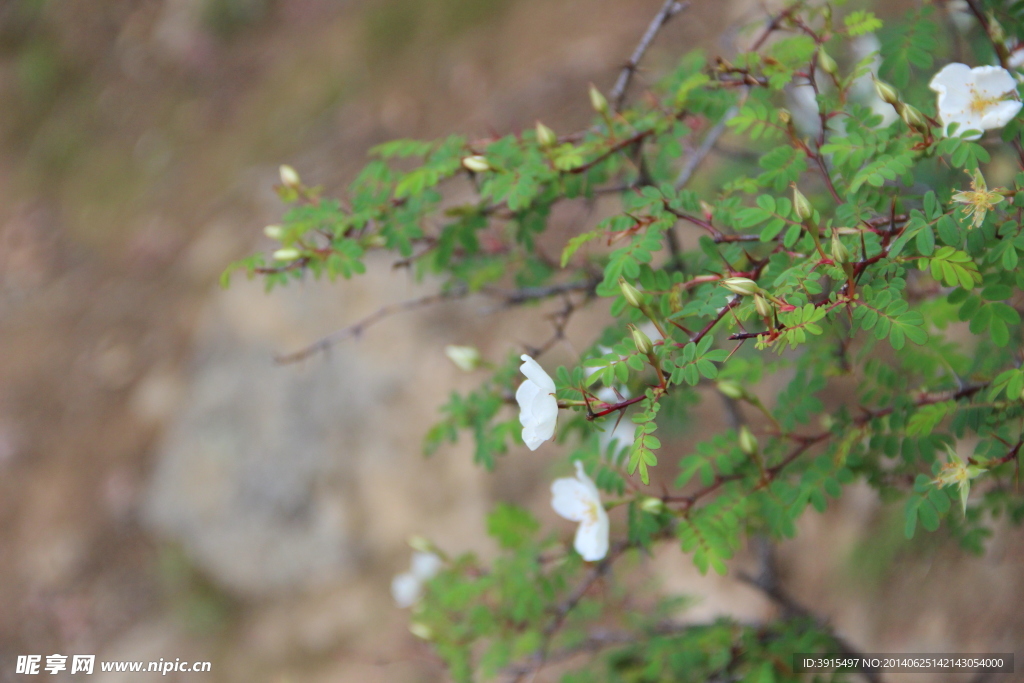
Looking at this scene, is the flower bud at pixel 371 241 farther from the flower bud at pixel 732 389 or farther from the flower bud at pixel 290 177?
the flower bud at pixel 732 389

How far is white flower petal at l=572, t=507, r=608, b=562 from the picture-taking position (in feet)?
4.59

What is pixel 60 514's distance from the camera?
4.74 metres

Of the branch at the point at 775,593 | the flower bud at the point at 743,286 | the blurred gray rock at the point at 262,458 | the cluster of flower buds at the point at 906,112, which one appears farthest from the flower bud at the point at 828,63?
the blurred gray rock at the point at 262,458

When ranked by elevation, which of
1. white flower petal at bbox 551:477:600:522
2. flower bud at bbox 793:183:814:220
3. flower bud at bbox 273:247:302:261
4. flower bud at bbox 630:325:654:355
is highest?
flower bud at bbox 273:247:302:261

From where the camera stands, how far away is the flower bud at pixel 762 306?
36.7 inches

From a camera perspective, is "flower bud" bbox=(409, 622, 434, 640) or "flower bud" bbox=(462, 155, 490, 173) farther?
"flower bud" bbox=(409, 622, 434, 640)

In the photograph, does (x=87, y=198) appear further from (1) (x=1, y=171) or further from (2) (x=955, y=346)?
Result: (2) (x=955, y=346)

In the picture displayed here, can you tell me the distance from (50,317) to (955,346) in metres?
6.37

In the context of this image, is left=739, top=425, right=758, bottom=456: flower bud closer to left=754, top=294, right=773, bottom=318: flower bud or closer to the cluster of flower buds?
left=754, top=294, right=773, bottom=318: flower bud

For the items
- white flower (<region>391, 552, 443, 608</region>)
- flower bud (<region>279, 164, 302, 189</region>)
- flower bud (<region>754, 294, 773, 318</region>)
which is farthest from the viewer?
white flower (<region>391, 552, 443, 608</region>)

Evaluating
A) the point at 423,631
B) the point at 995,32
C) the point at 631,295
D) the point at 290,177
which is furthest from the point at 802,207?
the point at 423,631

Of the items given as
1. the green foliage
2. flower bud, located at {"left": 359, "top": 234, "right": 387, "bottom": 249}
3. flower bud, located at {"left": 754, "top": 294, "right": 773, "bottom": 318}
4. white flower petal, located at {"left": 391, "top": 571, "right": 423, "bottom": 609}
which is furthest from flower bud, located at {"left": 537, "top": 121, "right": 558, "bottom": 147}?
white flower petal, located at {"left": 391, "top": 571, "right": 423, "bottom": 609}

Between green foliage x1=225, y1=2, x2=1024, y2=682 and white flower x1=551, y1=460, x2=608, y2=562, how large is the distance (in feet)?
0.14

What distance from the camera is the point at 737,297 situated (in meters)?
1.05
